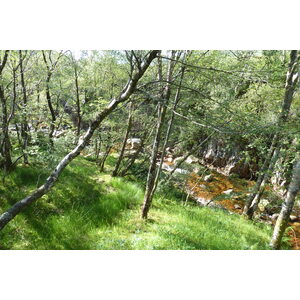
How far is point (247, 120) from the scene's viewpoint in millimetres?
2756

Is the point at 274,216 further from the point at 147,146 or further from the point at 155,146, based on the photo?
the point at 155,146

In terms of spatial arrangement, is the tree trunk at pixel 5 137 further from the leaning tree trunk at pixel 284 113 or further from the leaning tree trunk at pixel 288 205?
the leaning tree trunk at pixel 288 205

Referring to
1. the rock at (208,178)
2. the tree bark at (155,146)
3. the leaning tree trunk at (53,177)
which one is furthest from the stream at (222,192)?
the leaning tree trunk at (53,177)

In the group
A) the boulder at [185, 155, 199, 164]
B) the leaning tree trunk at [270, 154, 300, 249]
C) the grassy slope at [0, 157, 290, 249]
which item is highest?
the leaning tree trunk at [270, 154, 300, 249]

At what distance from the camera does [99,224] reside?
3840 millimetres

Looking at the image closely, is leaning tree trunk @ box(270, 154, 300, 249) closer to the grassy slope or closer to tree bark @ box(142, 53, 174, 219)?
the grassy slope

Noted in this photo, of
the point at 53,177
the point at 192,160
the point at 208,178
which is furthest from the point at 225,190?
the point at 53,177

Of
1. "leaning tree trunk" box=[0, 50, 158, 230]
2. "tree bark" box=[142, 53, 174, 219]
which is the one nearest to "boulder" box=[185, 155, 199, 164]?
"tree bark" box=[142, 53, 174, 219]

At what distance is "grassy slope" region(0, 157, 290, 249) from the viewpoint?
317cm

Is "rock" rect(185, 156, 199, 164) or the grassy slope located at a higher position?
the grassy slope

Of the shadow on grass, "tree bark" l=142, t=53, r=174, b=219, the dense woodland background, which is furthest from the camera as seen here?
"tree bark" l=142, t=53, r=174, b=219
